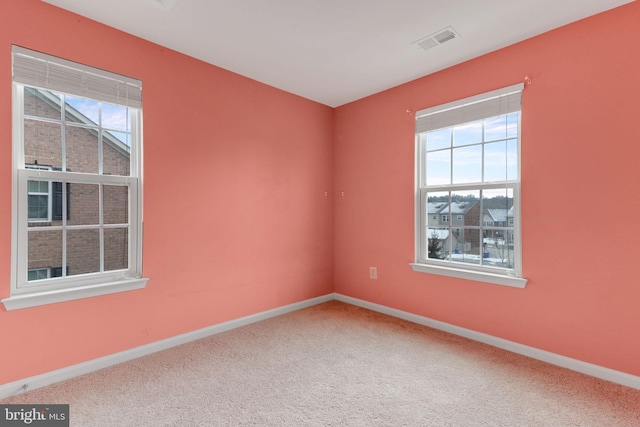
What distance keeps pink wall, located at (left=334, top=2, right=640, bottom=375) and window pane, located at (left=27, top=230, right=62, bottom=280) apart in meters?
3.17

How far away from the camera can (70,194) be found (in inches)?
87.6

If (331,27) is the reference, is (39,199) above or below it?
below

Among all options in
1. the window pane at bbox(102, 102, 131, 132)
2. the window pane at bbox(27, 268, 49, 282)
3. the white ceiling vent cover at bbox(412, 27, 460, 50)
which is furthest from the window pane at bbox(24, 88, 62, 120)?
the white ceiling vent cover at bbox(412, 27, 460, 50)

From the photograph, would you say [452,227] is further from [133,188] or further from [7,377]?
[7,377]

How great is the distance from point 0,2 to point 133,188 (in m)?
1.35

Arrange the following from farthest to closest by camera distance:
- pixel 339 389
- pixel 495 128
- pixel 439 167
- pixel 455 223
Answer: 1. pixel 439 167
2. pixel 455 223
3. pixel 495 128
4. pixel 339 389

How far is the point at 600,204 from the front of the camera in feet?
7.13

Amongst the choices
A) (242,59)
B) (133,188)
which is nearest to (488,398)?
(133,188)

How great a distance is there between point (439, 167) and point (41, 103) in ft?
11.0

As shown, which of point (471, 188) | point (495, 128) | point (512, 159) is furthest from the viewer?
point (471, 188)

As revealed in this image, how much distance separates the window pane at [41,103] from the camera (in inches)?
81.3

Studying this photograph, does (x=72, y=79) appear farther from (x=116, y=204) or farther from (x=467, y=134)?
(x=467, y=134)

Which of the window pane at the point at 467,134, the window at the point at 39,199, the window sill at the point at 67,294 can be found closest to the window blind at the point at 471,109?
the window pane at the point at 467,134

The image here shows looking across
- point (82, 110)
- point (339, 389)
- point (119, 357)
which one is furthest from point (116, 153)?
point (339, 389)
